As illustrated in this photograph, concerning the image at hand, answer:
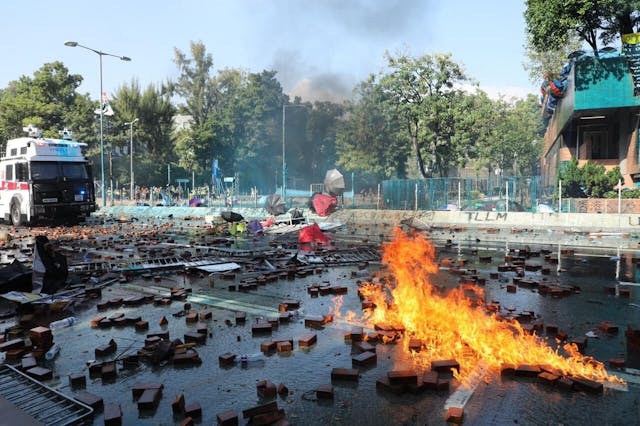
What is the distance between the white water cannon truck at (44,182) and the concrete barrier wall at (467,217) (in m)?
6.70

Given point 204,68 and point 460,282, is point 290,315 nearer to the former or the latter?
point 460,282

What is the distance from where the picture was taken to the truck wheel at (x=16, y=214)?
2216 cm

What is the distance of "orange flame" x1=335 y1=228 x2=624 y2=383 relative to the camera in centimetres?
443

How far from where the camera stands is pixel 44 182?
21.3 metres

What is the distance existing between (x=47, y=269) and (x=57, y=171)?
16.1 m

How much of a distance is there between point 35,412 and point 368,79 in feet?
129

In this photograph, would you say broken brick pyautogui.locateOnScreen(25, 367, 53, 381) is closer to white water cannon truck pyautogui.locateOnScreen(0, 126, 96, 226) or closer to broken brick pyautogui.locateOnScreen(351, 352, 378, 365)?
broken brick pyautogui.locateOnScreen(351, 352, 378, 365)

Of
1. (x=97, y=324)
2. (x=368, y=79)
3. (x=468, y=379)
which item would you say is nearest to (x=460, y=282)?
(x=468, y=379)

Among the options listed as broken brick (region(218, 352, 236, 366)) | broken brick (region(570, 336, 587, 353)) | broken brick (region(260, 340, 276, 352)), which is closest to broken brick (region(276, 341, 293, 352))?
broken brick (region(260, 340, 276, 352))

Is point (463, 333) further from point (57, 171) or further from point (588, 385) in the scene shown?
point (57, 171)

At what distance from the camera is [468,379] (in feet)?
13.6

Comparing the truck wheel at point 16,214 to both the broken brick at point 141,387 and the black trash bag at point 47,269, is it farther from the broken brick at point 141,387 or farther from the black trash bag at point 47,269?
the broken brick at point 141,387

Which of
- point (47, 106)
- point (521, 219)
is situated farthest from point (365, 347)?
point (47, 106)

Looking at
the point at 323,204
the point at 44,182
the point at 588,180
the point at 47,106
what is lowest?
the point at 323,204
